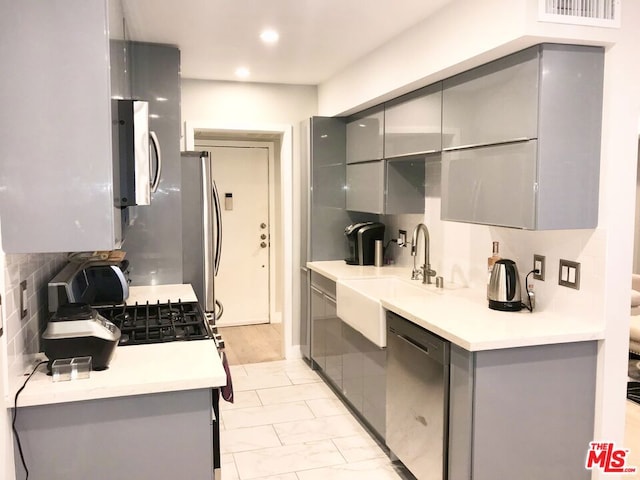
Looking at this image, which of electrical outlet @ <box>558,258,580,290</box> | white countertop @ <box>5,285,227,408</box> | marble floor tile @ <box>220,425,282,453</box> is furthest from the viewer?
marble floor tile @ <box>220,425,282,453</box>

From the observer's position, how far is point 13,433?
1745 millimetres

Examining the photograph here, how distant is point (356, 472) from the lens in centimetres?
299

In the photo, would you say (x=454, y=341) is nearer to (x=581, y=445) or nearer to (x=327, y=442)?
(x=581, y=445)

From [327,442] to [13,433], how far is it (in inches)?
78.2

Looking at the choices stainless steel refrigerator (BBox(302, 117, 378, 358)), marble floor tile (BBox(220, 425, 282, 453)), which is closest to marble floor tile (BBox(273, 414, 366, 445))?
marble floor tile (BBox(220, 425, 282, 453))

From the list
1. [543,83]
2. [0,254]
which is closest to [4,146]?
[0,254]

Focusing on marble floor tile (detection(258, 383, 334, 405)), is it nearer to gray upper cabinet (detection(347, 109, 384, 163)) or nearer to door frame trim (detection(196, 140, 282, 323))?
gray upper cabinet (detection(347, 109, 384, 163))

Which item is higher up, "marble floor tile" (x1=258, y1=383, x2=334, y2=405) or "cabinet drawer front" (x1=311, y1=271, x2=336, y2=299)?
"cabinet drawer front" (x1=311, y1=271, x2=336, y2=299)

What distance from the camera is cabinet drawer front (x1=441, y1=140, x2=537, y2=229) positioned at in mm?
2375

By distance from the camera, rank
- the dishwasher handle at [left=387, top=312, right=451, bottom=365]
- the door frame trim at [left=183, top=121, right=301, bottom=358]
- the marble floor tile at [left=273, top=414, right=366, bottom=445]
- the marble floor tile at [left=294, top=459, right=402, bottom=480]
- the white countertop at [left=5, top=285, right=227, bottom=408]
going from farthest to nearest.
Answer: the door frame trim at [left=183, top=121, right=301, bottom=358] → the marble floor tile at [left=273, top=414, right=366, bottom=445] → the marble floor tile at [left=294, top=459, right=402, bottom=480] → the dishwasher handle at [left=387, top=312, right=451, bottom=365] → the white countertop at [left=5, top=285, right=227, bottom=408]

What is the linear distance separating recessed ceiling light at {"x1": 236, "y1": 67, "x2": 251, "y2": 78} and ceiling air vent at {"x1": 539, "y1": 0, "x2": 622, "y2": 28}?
246cm

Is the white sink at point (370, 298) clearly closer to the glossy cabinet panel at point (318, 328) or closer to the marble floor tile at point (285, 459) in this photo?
the glossy cabinet panel at point (318, 328)

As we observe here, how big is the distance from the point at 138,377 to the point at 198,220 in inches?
75.5

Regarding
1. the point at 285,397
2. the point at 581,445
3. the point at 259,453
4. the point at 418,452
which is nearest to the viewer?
the point at 581,445
